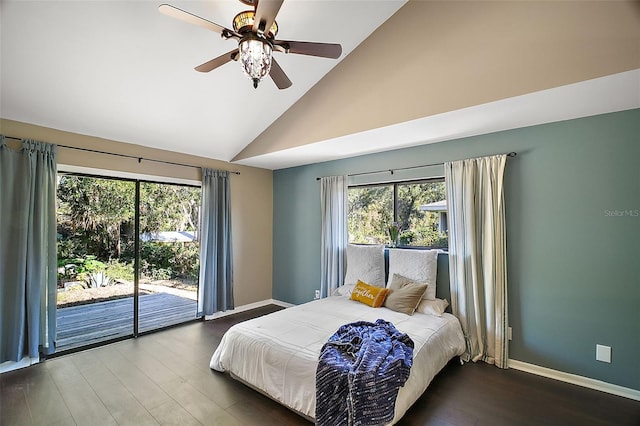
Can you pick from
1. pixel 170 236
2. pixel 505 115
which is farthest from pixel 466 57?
pixel 170 236

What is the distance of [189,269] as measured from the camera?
14.7 feet

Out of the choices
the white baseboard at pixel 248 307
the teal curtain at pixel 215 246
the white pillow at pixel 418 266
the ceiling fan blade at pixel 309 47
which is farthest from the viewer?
the white baseboard at pixel 248 307

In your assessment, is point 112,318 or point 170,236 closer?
point 112,318

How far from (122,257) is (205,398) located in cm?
231

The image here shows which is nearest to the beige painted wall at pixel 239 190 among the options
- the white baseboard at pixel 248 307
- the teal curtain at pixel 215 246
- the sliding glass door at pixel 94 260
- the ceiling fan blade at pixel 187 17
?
the white baseboard at pixel 248 307

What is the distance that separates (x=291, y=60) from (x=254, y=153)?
156 centimetres

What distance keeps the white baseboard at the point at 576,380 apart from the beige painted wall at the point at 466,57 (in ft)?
8.36

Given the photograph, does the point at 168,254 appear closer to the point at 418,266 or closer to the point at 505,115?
the point at 418,266

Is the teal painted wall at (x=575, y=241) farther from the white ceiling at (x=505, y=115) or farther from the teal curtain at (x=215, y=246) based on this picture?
the teal curtain at (x=215, y=246)

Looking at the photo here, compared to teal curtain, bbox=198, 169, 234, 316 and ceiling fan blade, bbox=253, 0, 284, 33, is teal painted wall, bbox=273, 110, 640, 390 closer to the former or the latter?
ceiling fan blade, bbox=253, 0, 284, 33

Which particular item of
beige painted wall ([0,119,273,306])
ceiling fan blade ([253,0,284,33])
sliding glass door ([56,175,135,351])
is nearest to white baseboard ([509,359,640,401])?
ceiling fan blade ([253,0,284,33])

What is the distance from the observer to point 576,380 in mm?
2688

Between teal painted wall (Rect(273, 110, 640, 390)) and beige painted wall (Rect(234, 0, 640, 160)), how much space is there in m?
0.99

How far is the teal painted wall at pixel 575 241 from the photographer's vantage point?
252 centimetres
